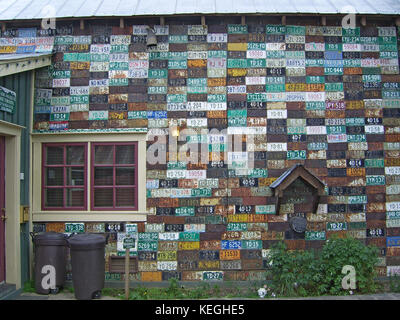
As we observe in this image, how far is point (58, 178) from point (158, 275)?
2.57 meters

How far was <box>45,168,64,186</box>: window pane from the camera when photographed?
6.65m

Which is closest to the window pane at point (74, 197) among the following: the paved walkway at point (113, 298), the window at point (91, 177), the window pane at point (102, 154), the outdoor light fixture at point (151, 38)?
the window at point (91, 177)

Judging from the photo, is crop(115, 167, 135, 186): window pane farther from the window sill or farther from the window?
the window sill

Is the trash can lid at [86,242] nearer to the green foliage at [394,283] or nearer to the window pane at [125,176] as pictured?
the window pane at [125,176]

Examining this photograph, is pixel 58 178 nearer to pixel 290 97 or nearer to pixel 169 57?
pixel 169 57

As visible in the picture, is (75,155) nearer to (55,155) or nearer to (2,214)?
(55,155)

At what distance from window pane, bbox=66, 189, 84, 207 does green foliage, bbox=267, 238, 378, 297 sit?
3.59 meters

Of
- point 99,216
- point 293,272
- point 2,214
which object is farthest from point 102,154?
point 293,272

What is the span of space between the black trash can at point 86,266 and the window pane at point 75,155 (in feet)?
5.09

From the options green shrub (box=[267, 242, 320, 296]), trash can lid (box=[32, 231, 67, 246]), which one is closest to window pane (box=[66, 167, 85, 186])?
trash can lid (box=[32, 231, 67, 246])

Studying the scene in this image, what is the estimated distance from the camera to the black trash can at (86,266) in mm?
5648

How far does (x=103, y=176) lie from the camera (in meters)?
6.59

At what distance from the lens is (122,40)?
6691 millimetres

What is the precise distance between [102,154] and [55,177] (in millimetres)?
989
